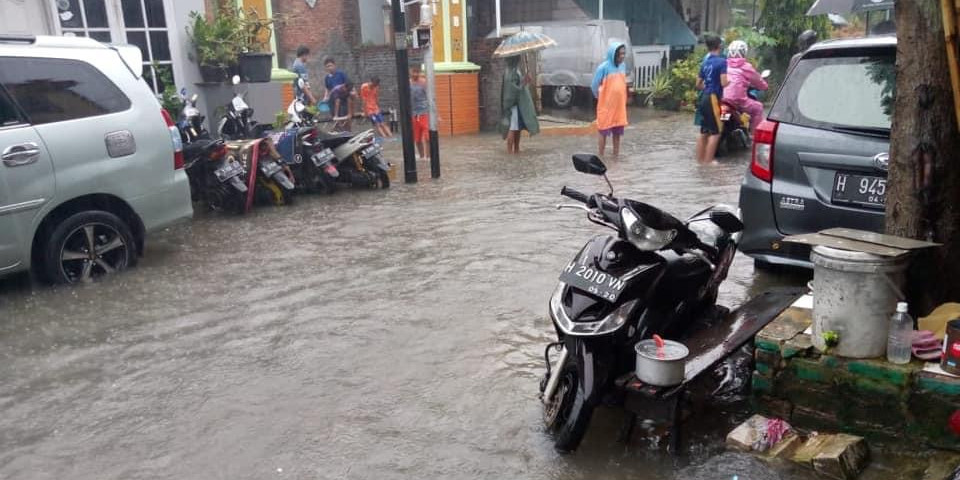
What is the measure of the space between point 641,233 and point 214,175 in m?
6.42

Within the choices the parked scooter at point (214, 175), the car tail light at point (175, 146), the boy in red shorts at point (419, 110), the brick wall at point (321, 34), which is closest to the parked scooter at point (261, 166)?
the parked scooter at point (214, 175)

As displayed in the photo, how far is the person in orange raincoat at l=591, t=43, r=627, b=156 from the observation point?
1176 cm

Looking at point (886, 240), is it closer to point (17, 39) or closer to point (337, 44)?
point (17, 39)

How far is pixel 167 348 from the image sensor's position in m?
4.80

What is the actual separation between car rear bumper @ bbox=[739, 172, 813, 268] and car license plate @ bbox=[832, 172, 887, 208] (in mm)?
420

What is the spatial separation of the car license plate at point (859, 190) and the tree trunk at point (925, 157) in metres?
0.86

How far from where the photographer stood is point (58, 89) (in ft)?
19.1

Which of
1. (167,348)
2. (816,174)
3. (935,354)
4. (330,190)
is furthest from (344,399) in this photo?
(330,190)

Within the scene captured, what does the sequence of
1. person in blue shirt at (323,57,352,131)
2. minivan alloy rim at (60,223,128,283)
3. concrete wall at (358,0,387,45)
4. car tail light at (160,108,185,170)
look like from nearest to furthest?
1. minivan alloy rim at (60,223,128,283)
2. car tail light at (160,108,185,170)
3. person in blue shirt at (323,57,352,131)
4. concrete wall at (358,0,387,45)

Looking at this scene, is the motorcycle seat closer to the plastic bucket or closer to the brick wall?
the plastic bucket

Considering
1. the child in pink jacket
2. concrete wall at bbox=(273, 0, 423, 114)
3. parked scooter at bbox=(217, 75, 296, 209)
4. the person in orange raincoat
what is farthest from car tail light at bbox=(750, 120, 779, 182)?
concrete wall at bbox=(273, 0, 423, 114)

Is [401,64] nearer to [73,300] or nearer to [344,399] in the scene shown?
[73,300]

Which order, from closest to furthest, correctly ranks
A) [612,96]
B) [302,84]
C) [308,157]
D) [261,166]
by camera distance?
[261,166] → [308,157] → [612,96] → [302,84]

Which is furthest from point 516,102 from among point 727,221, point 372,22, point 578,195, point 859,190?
point 578,195
